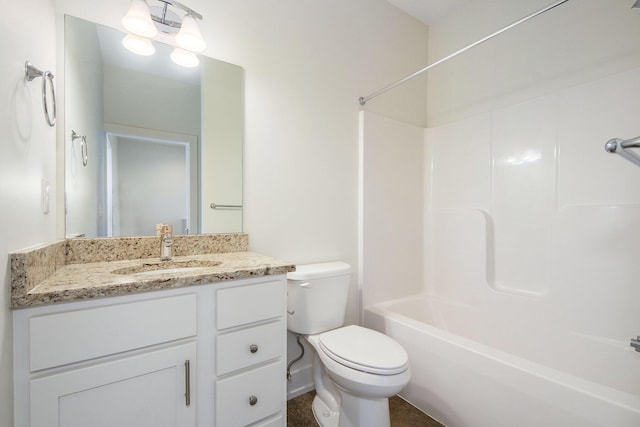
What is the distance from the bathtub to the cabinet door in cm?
119

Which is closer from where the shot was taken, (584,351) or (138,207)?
(138,207)

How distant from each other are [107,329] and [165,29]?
4.35ft

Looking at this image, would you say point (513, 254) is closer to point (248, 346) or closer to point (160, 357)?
point (248, 346)

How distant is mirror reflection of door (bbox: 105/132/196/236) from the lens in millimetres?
1285

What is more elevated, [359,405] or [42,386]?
[42,386]

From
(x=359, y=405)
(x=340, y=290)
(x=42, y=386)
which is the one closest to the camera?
(x=42, y=386)

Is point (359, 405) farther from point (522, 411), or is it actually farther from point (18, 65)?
point (18, 65)

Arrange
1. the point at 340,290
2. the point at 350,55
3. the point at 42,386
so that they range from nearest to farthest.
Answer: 1. the point at 42,386
2. the point at 340,290
3. the point at 350,55

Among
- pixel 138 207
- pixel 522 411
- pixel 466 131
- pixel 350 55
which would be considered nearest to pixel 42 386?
pixel 138 207

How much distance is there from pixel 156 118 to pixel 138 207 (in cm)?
44

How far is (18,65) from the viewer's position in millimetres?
801

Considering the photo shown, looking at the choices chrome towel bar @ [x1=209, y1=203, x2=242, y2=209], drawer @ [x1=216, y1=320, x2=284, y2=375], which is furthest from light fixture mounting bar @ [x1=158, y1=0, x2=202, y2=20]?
drawer @ [x1=216, y1=320, x2=284, y2=375]

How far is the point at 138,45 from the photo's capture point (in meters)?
1.30

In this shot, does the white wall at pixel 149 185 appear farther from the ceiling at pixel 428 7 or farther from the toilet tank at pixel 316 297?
the ceiling at pixel 428 7
